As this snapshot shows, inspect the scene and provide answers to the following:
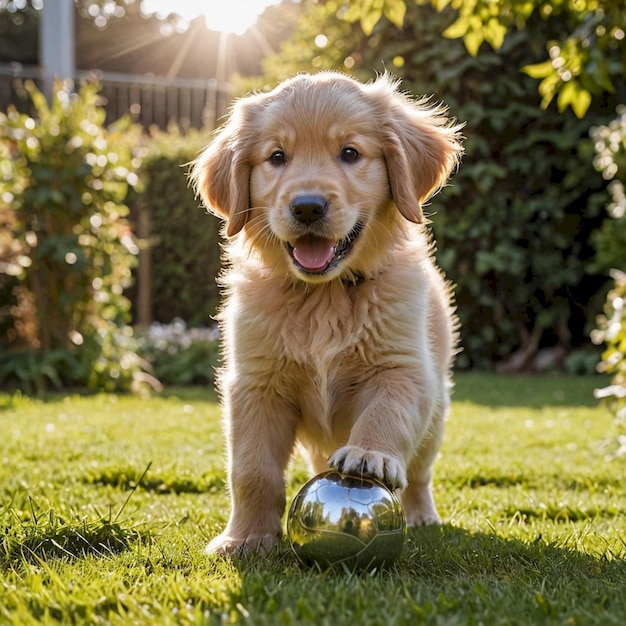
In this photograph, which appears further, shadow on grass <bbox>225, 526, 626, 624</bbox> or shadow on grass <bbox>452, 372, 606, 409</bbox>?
shadow on grass <bbox>452, 372, 606, 409</bbox>

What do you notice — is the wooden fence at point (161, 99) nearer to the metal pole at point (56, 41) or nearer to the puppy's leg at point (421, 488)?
the metal pole at point (56, 41)

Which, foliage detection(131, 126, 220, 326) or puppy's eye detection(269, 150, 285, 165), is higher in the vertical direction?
puppy's eye detection(269, 150, 285, 165)

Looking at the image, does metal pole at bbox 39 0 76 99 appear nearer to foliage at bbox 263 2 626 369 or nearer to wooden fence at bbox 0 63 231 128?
wooden fence at bbox 0 63 231 128

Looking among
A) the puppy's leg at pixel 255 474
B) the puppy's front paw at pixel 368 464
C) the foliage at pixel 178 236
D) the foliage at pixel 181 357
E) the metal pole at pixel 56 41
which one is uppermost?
the metal pole at pixel 56 41

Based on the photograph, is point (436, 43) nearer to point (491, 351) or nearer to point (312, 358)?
point (491, 351)

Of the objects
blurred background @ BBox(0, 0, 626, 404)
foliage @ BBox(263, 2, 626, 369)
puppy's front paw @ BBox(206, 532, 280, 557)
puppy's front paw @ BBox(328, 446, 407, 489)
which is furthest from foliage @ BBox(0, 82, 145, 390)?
puppy's front paw @ BBox(328, 446, 407, 489)

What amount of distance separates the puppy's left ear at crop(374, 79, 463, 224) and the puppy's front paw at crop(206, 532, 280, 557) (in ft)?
3.96

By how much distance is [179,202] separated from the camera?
34.2ft

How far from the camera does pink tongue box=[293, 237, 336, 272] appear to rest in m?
2.93

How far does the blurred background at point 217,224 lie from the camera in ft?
23.9

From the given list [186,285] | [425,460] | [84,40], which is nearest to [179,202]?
[186,285]

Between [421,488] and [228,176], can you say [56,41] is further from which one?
[421,488]

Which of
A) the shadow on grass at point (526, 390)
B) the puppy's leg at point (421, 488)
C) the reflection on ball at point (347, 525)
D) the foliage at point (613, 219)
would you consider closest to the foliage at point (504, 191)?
the foliage at point (613, 219)

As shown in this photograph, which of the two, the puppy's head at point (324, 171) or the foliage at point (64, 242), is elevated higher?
the puppy's head at point (324, 171)
